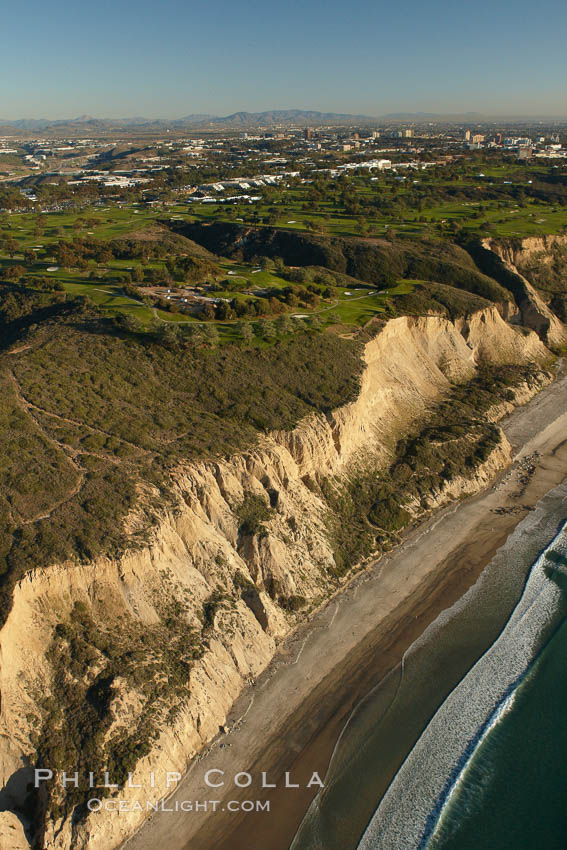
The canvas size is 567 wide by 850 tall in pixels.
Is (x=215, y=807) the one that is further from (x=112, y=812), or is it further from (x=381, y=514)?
(x=381, y=514)

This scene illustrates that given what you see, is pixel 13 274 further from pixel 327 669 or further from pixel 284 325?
pixel 327 669

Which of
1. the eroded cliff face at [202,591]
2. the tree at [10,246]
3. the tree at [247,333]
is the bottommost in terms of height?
the eroded cliff face at [202,591]

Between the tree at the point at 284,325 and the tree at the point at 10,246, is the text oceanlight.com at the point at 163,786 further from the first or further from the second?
the tree at the point at 10,246

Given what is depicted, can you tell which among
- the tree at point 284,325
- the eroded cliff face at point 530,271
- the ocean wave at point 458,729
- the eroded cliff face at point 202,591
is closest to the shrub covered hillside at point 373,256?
the eroded cliff face at point 530,271

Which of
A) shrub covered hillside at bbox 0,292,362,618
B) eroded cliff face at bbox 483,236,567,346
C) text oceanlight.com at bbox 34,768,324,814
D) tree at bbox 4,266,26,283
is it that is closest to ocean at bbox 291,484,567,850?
text oceanlight.com at bbox 34,768,324,814

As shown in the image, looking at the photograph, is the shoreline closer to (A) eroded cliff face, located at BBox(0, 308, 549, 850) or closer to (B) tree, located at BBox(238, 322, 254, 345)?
(A) eroded cliff face, located at BBox(0, 308, 549, 850)

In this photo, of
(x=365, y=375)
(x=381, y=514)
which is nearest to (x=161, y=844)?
(x=381, y=514)
